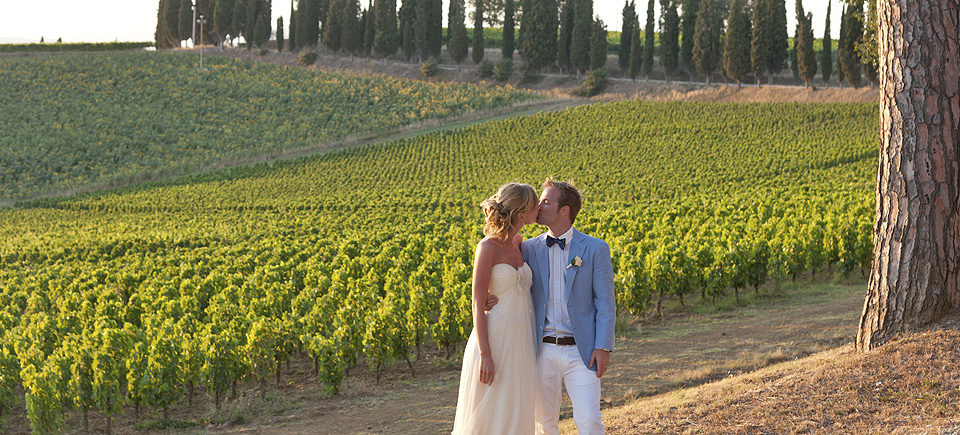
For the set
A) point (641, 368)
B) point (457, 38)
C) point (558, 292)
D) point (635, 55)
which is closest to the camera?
point (558, 292)

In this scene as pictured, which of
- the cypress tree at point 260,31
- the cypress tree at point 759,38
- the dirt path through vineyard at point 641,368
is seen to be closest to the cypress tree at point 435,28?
the cypress tree at point 260,31

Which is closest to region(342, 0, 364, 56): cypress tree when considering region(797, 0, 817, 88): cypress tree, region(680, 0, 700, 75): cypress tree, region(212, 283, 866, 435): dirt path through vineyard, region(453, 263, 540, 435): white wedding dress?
region(680, 0, 700, 75): cypress tree

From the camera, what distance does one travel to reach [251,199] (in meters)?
41.3

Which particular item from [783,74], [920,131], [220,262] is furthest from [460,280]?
[783,74]

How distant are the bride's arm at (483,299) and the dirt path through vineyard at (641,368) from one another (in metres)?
2.75

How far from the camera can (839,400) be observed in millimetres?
6078

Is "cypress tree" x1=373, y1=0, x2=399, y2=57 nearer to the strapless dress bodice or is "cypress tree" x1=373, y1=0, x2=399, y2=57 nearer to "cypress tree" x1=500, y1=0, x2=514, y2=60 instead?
"cypress tree" x1=500, y1=0, x2=514, y2=60

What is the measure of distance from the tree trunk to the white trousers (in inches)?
129

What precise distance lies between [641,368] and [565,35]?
243 ft

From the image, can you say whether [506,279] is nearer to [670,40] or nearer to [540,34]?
[670,40]

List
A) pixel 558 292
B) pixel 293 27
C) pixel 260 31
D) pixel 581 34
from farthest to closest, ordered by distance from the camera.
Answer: pixel 260 31 < pixel 293 27 < pixel 581 34 < pixel 558 292

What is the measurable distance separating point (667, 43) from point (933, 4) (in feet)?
227

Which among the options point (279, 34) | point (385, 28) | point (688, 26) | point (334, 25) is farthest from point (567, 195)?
point (279, 34)

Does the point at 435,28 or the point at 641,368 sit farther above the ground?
the point at 435,28
